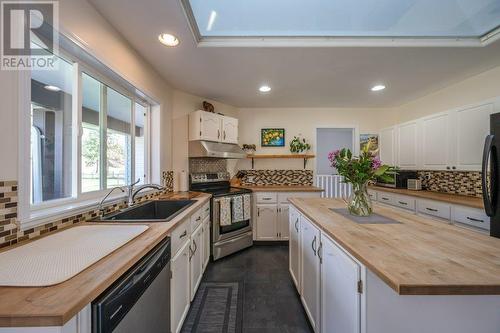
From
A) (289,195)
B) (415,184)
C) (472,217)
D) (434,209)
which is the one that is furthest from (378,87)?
(289,195)

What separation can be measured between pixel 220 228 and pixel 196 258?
0.82 metres

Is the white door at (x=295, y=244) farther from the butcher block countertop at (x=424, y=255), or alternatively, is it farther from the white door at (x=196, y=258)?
the white door at (x=196, y=258)

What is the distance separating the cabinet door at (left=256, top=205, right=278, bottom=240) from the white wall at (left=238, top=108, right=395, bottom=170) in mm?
987

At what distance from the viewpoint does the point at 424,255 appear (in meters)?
0.88

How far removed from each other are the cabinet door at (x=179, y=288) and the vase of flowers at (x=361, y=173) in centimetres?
133

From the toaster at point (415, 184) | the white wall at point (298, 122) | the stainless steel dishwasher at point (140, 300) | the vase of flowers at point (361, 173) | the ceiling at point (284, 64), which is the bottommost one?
the stainless steel dishwasher at point (140, 300)

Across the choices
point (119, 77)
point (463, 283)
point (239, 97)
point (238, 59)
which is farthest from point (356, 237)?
point (239, 97)

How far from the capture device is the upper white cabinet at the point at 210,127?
3.07m

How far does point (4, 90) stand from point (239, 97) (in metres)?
2.82

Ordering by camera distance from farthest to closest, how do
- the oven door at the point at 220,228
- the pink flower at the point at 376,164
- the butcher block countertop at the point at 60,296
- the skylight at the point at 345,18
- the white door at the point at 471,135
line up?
the oven door at the point at 220,228, the white door at the point at 471,135, the skylight at the point at 345,18, the pink flower at the point at 376,164, the butcher block countertop at the point at 60,296

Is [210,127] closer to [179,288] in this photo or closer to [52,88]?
[52,88]

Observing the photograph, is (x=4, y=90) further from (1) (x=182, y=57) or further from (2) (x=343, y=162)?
(2) (x=343, y=162)

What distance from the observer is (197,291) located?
210 centimetres

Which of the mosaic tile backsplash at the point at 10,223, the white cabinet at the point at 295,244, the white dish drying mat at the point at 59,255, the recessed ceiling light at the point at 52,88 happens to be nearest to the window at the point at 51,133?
the recessed ceiling light at the point at 52,88
